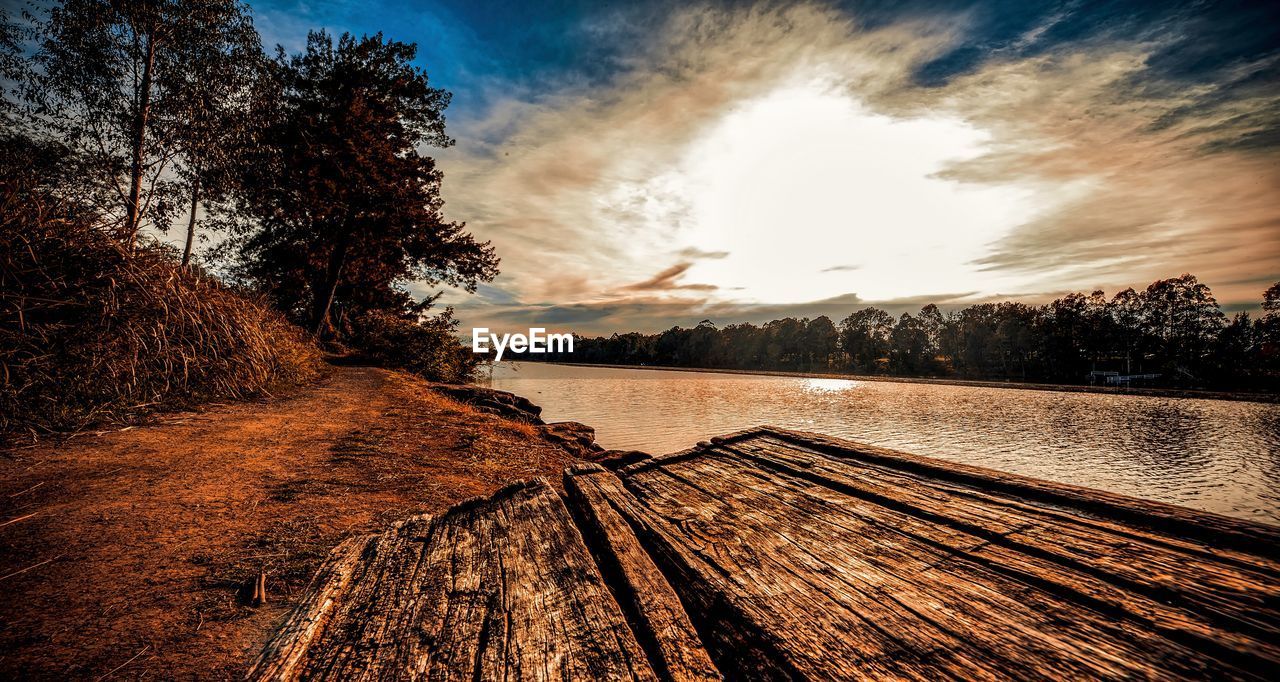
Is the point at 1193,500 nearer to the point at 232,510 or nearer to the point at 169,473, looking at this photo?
the point at 232,510

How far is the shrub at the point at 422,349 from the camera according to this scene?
61.9 ft

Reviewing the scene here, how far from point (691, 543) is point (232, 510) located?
4176mm

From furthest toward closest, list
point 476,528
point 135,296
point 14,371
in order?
point 135,296 < point 14,371 < point 476,528

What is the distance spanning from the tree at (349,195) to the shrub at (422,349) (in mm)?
2354

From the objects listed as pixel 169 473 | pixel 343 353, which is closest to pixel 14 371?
pixel 169 473

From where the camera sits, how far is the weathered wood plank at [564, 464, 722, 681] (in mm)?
1158

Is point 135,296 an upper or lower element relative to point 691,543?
upper

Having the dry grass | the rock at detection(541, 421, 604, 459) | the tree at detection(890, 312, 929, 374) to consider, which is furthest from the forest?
the tree at detection(890, 312, 929, 374)

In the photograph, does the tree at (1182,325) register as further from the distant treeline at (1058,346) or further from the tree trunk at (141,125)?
the tree trunk at (141,125)

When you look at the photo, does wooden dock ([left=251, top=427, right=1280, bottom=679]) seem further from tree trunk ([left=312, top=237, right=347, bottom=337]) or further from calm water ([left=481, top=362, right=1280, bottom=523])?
tree trunk ([left=312, top=237, right=347, bottom=337])

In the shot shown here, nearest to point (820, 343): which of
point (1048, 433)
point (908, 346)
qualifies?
point (908, 346)

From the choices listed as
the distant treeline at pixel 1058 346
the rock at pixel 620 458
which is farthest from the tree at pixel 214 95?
the distant treeline at pixel 1058 346

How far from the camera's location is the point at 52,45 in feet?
38.2

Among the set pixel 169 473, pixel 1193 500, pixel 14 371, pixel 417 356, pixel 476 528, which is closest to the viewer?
pixel 476 528
